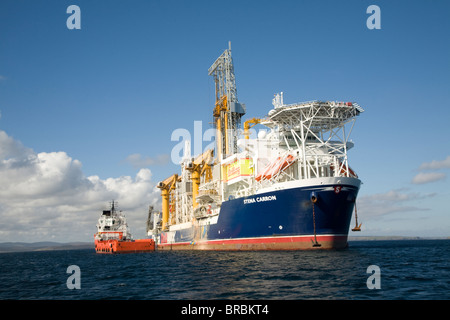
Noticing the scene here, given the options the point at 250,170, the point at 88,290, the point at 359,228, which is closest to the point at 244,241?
the point at 250,170

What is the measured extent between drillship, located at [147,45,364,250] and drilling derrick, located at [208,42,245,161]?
153mm

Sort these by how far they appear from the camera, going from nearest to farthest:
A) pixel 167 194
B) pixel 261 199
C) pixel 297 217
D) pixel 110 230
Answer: pixel 297 217
pixel 261 199
pixel 110 230
pixel 167 194

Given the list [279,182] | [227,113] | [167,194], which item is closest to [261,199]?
[279,182]

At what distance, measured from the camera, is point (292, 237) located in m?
34.4

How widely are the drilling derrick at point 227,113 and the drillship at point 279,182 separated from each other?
15 centimetres

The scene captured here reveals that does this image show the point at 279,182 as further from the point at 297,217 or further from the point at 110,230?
the point at 110,230

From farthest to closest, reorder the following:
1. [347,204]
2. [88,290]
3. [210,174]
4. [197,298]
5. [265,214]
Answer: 1. [210,174]
2. [265,214]
3. [347,204]
4. [88,290]
5. [197,298]

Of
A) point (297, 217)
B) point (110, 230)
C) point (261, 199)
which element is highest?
point (261, 199)

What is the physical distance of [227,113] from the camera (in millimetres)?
55375

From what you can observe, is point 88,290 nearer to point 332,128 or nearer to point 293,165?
point 293,165

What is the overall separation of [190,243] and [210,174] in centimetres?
1163

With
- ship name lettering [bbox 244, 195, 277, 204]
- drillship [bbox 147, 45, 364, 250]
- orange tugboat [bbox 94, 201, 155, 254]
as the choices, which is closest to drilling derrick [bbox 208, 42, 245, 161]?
drillship [bbox 147, 45, 364, 250]

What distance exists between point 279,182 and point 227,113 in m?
20.5

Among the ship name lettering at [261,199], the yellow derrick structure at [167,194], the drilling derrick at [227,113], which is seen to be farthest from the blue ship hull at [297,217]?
the yellow derrick structure at [167,194]
